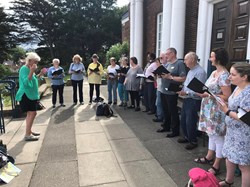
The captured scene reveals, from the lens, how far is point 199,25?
682 cm

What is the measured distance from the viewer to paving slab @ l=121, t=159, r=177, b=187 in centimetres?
325

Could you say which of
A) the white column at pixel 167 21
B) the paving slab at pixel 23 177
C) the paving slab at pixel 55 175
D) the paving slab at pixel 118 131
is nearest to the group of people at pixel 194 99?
the paving slab at pixel 118 131

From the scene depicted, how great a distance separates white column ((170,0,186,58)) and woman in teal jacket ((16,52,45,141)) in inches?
181

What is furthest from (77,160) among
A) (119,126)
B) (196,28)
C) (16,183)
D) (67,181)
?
(196,28)

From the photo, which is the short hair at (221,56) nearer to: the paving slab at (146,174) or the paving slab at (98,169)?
the paving slab at (146,174)

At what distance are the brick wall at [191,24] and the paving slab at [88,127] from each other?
389cm

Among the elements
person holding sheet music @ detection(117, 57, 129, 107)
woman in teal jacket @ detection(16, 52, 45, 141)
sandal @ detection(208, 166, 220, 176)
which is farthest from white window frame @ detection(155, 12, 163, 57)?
sandal @ detection(208, 166, 220, 176)

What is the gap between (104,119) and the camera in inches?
252

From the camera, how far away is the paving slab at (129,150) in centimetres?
405

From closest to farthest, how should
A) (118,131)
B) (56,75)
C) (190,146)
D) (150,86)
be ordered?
(190,146) → (118,131) → (150,86) → (56,75)

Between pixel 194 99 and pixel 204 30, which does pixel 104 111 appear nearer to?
pixel 194 99

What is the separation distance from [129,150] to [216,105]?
5.93 feet

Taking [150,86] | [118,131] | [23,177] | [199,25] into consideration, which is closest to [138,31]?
[199,25]

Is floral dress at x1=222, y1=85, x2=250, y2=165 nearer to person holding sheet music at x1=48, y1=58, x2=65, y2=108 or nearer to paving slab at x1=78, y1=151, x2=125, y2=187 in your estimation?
paving slab at x1=78, y1=151, x2=125, y2=187
